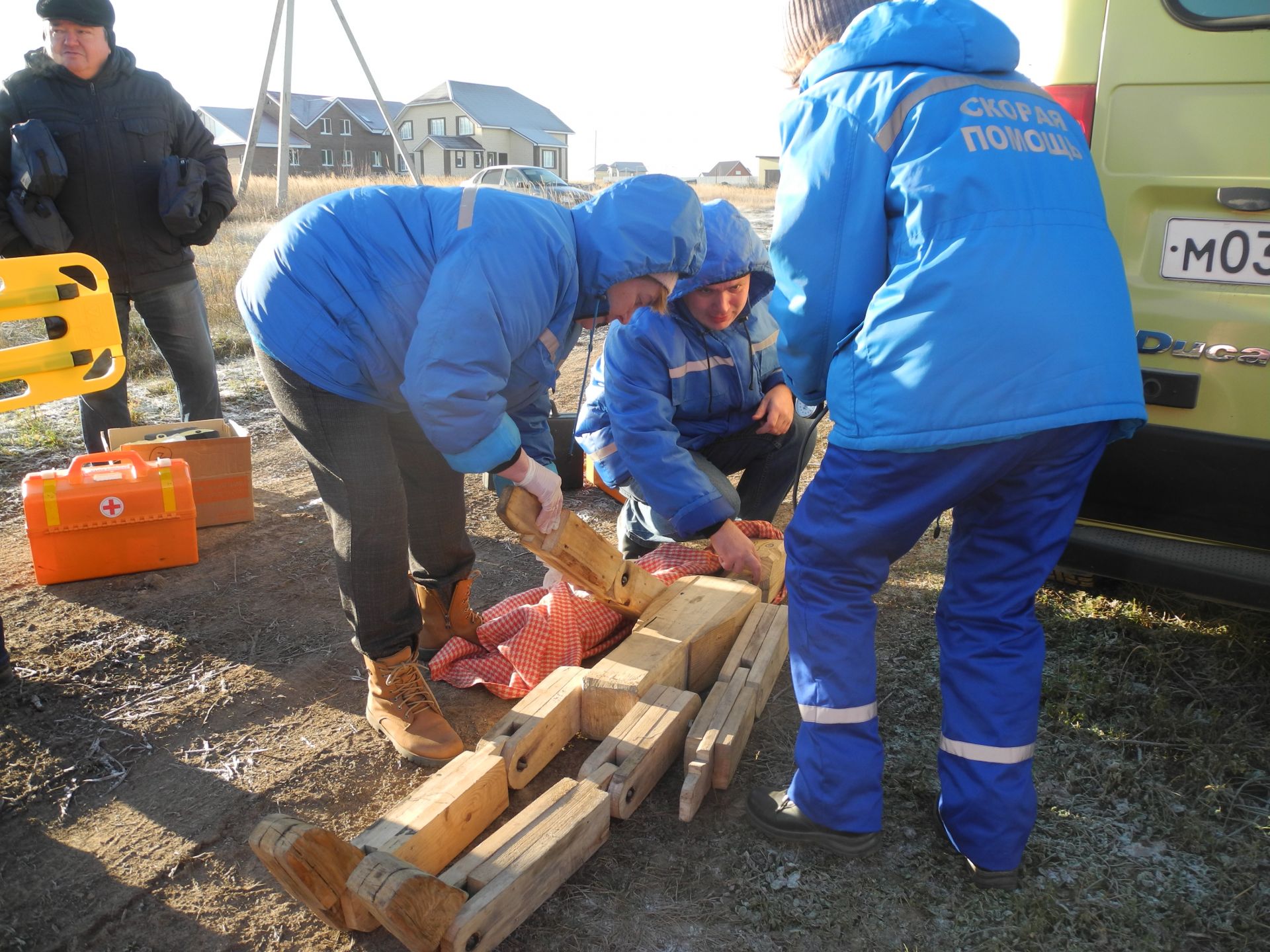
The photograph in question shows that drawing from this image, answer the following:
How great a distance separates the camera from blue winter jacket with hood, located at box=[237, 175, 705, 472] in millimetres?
2039

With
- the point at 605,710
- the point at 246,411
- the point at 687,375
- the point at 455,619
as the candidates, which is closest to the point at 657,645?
the point at 605,710

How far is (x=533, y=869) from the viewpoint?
187 cm

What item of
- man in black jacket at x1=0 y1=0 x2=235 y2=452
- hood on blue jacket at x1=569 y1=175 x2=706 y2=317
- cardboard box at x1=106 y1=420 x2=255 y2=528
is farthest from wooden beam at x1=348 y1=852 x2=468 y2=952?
man in black jacket at x1=0 y1=0 x2=235 y2=452

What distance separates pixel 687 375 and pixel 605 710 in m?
1.36

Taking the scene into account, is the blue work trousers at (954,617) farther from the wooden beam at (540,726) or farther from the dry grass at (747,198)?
the dry grass at (747,198)

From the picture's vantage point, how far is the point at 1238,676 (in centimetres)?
286

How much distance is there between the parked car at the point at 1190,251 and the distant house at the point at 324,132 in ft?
187

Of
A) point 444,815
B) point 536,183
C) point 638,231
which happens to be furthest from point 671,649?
point 536,183

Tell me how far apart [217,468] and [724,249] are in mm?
2577

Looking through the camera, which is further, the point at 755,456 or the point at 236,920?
the point at 755,456

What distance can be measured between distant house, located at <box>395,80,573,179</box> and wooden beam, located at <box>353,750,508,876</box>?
2297 inches

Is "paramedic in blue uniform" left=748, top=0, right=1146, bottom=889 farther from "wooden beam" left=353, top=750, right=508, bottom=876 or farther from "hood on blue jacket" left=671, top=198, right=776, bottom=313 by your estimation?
"hood on blue jacket" left=671, top=198, right=776, bottom=313

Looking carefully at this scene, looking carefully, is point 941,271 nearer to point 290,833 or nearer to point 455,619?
point 290,833

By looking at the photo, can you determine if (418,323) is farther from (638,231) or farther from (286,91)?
(286,91)
